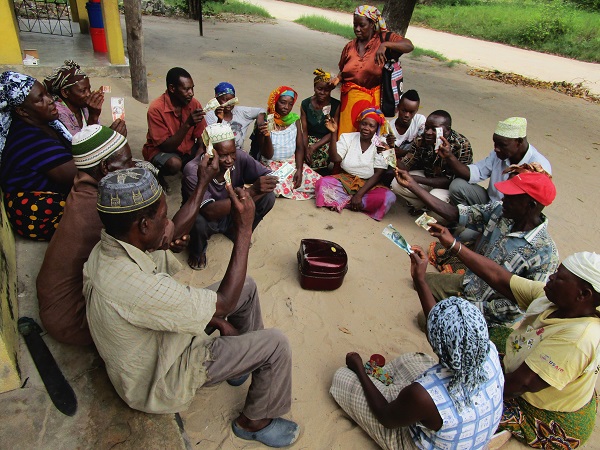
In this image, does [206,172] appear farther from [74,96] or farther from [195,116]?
[74,96]

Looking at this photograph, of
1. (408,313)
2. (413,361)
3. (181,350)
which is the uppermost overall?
(181,350)

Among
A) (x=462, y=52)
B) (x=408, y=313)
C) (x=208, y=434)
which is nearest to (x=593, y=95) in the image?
(x=462, y=52)

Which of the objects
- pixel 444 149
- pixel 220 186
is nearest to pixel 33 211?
pixel 220 186

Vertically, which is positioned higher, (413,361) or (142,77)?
(142,77)

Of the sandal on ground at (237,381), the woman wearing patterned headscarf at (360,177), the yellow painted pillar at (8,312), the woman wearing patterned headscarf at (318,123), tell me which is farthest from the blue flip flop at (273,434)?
the woman wearing patterned headscarf at (318,123)

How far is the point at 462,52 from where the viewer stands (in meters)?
17.4

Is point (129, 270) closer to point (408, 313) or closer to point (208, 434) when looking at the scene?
point (208, 434)

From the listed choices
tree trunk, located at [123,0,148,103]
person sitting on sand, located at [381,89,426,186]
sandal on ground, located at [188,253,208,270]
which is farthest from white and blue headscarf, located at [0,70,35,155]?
tree trunk, located at [123,0,148,103]

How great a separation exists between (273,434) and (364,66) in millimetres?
4504

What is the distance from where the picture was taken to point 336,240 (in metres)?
4.56

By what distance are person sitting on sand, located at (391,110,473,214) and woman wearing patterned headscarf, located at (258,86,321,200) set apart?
1.11 m

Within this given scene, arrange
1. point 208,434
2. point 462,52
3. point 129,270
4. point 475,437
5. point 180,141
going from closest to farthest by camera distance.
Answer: point 129,270
point 475,437
point 208,434
point 180,141
point 462,52

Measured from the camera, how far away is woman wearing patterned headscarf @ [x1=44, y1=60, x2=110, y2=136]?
3.95 metres

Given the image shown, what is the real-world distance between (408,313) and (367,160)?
2.09 meters
